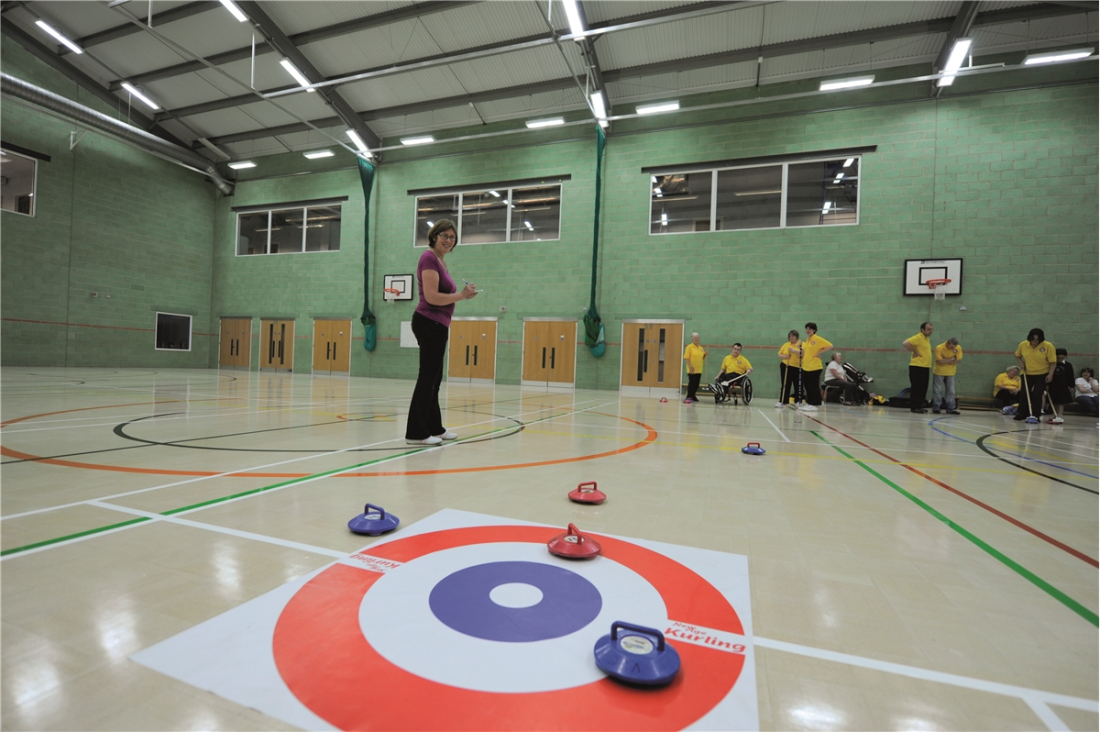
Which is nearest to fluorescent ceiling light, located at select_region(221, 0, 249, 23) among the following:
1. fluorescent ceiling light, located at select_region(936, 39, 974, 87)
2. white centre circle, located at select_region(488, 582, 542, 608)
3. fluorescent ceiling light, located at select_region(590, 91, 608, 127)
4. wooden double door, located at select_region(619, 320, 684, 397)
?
fluorescent ceiling light, located at select_region(590, 91, 608, 127)

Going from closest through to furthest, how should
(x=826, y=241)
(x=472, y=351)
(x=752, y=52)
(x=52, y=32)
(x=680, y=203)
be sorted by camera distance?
(x=752, y=52) → (x=826, y=241) → (x=52, y=32) → (x=680, y=203) → (x=472, y=351)

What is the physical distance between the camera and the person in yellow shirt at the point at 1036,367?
29.5 feet

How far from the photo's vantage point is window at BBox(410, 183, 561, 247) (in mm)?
16531

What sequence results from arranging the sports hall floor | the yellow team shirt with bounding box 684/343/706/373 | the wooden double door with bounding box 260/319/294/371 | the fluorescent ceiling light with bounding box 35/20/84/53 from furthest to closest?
1. the wooden double door with bounding box 260/319/294/371
2. the fluorescent ceiling light with bounding box 35/20/84/53
3. the yellow team shirt with bounding box 684/343/706/373
4. the sports hall floor

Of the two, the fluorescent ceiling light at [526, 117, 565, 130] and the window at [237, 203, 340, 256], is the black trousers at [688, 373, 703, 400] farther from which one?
the window at [237, 203, 340, 256]

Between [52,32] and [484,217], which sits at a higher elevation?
[52,32]

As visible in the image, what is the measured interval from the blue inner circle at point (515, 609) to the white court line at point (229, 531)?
581 mm

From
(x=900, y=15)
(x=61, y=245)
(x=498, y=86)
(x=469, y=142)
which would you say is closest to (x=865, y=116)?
(x=900, y=15)

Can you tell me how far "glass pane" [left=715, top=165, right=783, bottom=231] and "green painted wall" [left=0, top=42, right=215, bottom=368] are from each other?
22.0 metres

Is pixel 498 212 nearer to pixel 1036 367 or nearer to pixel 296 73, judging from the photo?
pixel 296 73

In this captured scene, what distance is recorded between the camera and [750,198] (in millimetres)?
14430

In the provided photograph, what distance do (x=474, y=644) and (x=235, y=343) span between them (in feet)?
80.3

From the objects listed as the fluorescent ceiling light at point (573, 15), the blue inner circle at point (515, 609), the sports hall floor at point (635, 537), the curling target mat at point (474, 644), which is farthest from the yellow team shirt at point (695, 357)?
the blue inner circle at point (515, 609)

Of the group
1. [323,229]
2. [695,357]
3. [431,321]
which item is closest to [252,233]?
[323,229]
